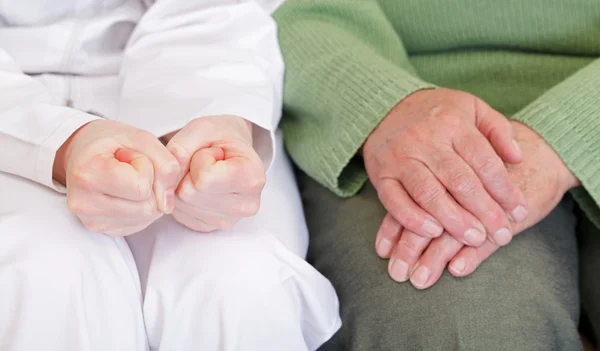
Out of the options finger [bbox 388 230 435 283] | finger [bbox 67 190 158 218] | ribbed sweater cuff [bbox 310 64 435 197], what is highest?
finger [bbox 67 190 158 218]

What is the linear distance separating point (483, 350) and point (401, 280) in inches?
4.0

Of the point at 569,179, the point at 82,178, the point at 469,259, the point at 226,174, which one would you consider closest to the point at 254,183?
the point at 226,174

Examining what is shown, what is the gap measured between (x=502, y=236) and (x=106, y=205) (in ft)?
1.24

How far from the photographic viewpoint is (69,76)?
713 millimetres

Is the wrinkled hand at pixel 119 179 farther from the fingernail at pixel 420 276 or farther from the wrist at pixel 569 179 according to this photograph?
the wrist at pixel 569 179

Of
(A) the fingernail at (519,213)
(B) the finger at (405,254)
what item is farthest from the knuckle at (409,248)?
(A) the fingernail at (519,213)

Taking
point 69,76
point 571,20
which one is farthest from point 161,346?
point 571,20

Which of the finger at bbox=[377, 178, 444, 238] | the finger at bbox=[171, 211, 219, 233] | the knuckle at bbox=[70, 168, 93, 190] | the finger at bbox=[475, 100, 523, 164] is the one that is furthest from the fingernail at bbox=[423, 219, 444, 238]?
the knuckle at bbox=[70, 168, 93, 190]

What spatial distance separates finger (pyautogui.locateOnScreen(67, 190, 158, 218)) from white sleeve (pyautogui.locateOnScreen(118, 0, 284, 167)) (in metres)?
0.15

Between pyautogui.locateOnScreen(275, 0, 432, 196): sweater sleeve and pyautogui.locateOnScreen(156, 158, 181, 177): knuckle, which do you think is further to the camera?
pyautogui.locateOnScreen(275, 0, 432, 196): sweater sleeve

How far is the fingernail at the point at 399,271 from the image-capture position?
61 cm

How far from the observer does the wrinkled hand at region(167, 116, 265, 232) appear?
0.49 m

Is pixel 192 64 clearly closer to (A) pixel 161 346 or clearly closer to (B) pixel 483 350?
(A) pixel 161 346

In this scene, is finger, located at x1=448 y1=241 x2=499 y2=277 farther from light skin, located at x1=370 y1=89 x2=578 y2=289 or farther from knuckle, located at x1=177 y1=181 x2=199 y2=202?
knuckle, located at x1=177 y1=181 x2=199 y2=202
